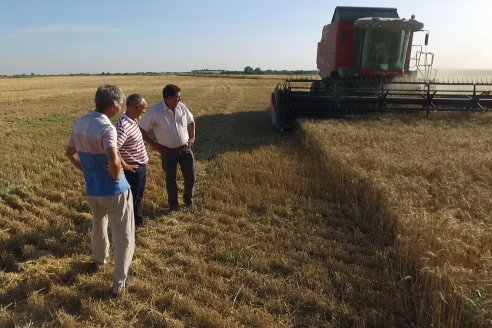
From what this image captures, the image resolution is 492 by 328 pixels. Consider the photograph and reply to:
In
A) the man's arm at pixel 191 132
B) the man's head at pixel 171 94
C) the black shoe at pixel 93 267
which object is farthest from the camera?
the man's arm at pixel 191 132

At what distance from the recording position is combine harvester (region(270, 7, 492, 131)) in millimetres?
11344

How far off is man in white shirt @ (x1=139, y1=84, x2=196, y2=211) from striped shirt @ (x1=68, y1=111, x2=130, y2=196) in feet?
5.20

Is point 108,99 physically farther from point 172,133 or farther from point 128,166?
point 172,133

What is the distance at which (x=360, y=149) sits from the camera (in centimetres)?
771

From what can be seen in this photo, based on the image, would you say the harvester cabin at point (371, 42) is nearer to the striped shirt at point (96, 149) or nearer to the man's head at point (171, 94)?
the man's head at point (171, 94)

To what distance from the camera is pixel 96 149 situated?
3.24 meters

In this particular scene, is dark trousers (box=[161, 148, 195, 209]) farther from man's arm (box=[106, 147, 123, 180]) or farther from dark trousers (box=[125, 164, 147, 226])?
man's arm (box=[106, 147, 123, 180])

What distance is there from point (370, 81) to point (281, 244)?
9266 mm

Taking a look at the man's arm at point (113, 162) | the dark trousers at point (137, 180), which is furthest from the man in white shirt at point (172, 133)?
the man's arm at point (113, 162)

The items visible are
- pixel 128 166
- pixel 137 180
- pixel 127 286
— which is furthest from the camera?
pixel 137 180

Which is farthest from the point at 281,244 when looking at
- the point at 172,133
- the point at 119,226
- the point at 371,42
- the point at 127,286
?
the point at 371,42

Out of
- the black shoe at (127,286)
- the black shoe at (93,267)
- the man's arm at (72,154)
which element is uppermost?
the man's arm at (72,154)

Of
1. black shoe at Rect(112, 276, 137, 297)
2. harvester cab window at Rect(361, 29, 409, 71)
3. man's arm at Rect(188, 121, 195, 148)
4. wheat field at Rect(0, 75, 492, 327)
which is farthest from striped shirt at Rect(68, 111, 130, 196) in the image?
harvester cab window at Rect(361, 29, 409, 71)

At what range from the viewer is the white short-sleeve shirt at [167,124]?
5.01 m
